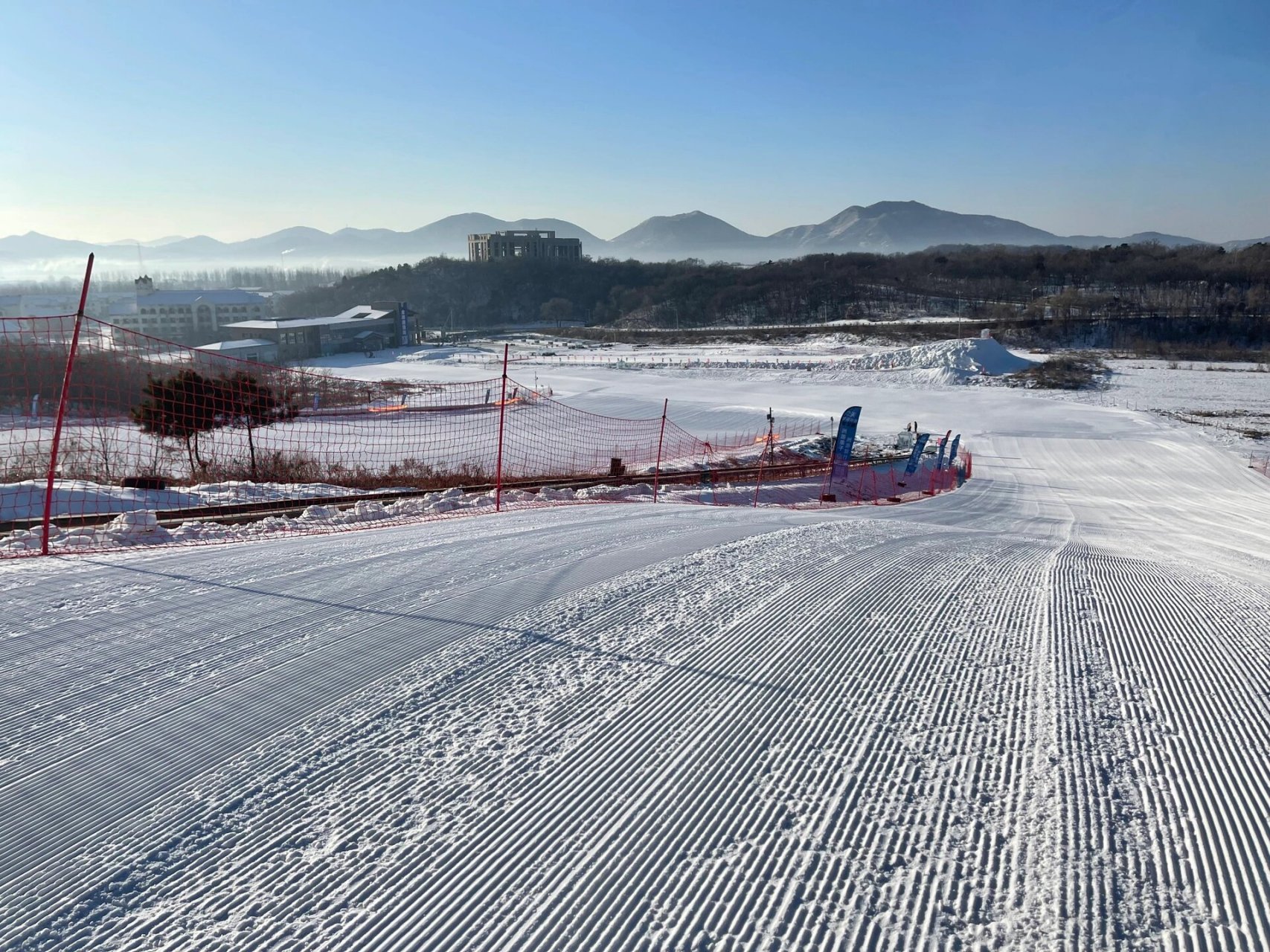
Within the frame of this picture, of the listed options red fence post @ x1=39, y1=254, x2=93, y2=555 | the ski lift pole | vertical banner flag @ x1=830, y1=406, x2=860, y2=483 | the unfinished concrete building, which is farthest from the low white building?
the unfinished concrete building

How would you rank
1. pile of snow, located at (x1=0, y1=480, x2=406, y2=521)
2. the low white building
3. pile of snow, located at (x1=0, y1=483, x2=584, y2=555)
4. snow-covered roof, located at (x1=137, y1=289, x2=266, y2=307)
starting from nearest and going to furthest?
pile of snow, located at (x1=0, y1=483, x2=584, y2=555), pile of snow, located at (x1=0, y1=480, x2=406, y2=521), the low white building, snow-covered roof, located at (x1=137, y1=289, x2=266, y2=307)

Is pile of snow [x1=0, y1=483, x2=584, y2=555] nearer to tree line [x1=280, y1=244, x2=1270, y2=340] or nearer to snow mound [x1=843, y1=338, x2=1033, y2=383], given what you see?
snow mound [x1=843, y1=338, x2=1033, y2=383]

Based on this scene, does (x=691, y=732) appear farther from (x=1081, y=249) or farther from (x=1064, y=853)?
(x=1081, y=249)

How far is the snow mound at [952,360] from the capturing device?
46062 mm

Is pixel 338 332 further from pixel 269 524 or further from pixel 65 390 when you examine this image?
pixel 65 390

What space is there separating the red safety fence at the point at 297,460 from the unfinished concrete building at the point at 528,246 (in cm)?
8592

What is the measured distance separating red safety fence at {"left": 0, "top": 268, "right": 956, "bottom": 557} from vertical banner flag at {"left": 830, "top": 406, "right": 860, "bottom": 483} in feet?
2.52

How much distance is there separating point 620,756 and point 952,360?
47808 mm

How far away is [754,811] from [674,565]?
119 inches

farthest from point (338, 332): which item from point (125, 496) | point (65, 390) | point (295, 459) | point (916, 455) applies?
point (65, 390)

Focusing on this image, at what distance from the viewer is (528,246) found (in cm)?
11669

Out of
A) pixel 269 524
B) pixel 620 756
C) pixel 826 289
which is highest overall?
pixel 826 289

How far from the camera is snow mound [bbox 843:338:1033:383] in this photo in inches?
1813

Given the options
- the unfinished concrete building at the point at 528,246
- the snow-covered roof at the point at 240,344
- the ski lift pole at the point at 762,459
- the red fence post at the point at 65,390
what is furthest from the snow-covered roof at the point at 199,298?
the red fence post at the point at 65,390
